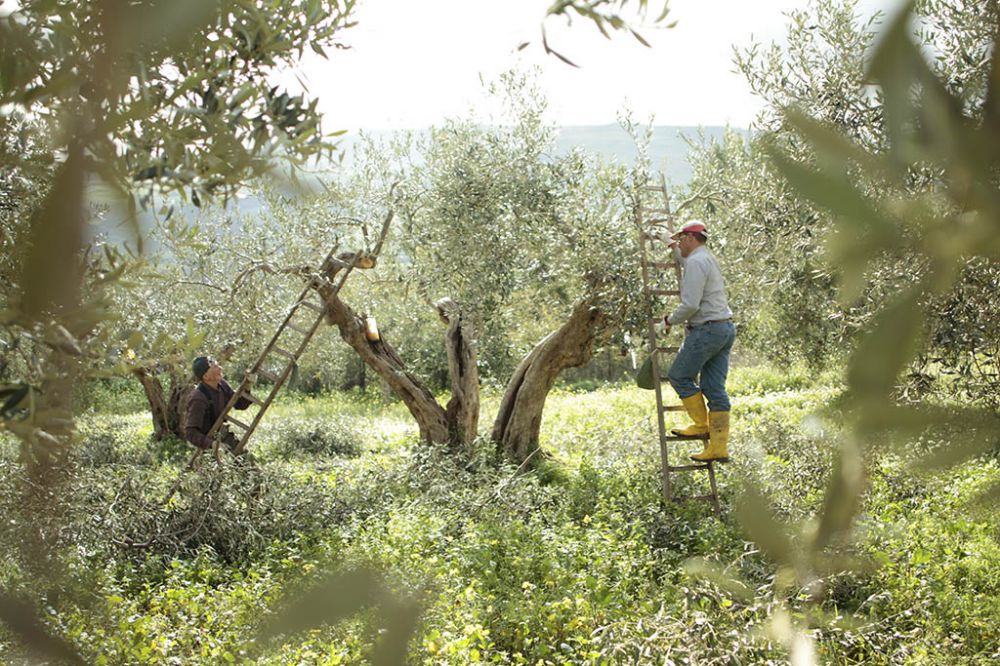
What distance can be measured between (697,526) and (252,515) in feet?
10.7

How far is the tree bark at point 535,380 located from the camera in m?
10.3

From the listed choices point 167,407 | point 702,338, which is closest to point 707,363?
point 702,338

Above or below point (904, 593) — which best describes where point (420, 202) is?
above

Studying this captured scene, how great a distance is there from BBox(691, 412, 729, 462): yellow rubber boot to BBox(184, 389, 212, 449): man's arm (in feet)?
14.6

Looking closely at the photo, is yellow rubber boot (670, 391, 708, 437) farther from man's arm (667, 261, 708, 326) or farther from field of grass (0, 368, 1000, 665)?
man's arm (667, 261, 708, 326)

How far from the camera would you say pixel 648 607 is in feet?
16.5

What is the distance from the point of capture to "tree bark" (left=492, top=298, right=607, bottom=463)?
1031 cm

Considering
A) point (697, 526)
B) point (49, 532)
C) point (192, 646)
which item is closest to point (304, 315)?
point (697, 526)

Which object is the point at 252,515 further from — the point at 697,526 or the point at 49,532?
the point at 49,532

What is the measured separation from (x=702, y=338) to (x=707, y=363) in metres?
0.29

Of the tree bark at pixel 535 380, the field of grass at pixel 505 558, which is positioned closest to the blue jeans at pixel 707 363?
the field of grass at pixel 505 558

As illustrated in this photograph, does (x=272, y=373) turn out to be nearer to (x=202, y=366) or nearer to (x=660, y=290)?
(x=202, y=366)

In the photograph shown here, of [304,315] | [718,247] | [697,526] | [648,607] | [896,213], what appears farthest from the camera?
[304,315]

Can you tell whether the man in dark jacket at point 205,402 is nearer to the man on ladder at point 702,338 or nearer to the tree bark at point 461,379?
the tree bark at point 461,379
